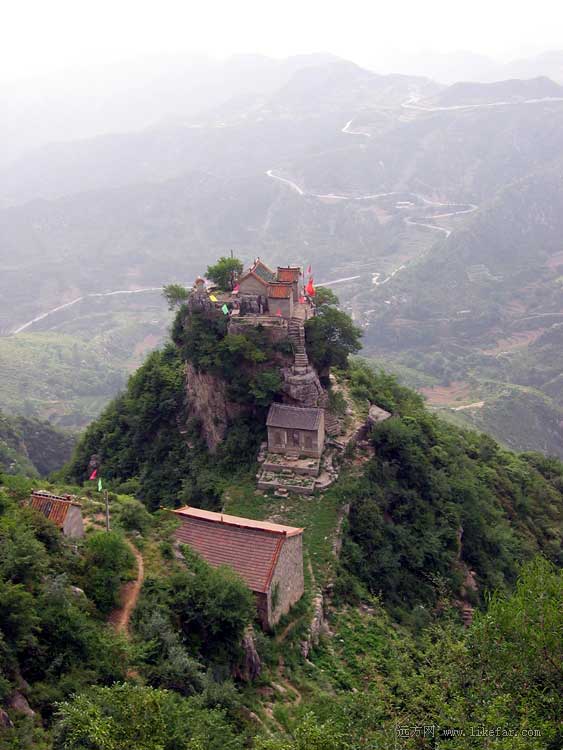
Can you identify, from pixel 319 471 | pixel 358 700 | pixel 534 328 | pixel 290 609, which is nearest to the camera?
pixel 358 700

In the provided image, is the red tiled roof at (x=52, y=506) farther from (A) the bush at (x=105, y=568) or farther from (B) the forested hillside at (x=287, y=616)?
(A) the bush at (x=105, y=568)

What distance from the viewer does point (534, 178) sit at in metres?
157

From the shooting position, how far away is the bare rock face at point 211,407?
35.0 m

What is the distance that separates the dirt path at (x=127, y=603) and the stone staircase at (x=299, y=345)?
1495 cm

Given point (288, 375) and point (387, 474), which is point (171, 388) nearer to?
point (288, 375)

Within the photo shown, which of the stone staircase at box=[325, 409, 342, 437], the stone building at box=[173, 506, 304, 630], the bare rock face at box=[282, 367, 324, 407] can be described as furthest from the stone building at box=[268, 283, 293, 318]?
the stone building at box=[173, 506, 304, 630]

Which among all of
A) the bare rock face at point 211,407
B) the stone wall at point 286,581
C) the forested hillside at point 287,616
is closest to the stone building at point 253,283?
the forested hillside at point 287,616

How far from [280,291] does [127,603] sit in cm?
1938

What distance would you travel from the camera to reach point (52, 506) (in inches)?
813

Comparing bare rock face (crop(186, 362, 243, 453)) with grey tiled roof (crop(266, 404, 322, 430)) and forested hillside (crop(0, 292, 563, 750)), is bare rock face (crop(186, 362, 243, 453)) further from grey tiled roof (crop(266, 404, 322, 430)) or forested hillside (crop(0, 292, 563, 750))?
grey tiled roof (crop(266, 404, 322, 430))

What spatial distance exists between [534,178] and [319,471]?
145923mm

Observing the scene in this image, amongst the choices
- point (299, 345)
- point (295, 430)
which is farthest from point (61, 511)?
point (299, 345)

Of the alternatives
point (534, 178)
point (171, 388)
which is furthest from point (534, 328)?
point (171, 388)

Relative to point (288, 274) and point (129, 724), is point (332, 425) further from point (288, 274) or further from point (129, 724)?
point (129, 724)
